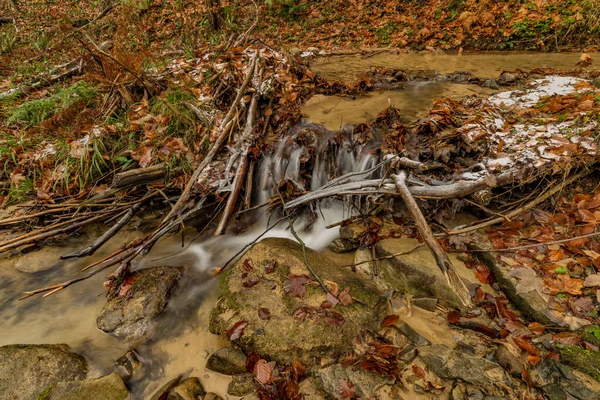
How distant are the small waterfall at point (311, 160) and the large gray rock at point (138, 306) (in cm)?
175

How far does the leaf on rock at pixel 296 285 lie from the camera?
10.2 ft

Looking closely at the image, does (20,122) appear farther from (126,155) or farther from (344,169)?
(344,169)

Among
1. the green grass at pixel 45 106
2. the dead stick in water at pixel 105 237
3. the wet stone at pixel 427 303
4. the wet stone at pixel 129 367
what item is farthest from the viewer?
the green grass at pixel 45 106

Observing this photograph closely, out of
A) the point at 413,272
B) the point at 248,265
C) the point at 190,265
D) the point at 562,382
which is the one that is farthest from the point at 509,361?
the point at 190,265

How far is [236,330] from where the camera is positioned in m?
2.94

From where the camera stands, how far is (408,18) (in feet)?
30.7

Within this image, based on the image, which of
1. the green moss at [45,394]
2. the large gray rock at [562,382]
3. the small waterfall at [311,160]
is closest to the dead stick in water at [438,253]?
the large gray rock at [562,382]

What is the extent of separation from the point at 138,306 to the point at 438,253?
3122mm

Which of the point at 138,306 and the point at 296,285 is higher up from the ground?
the point at 296,285

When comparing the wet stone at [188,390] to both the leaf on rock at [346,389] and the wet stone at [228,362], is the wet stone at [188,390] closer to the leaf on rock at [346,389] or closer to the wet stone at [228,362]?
the wet stone at [228,362]

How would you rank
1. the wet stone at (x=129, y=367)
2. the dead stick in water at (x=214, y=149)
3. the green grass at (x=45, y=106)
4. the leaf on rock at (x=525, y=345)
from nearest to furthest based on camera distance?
the leaf on rock at (x=525, y=345)
the wet stone at (x=129, y=367)
the dead stick in water at (x=214, y=149)
the green grass at (x=45, y=106)

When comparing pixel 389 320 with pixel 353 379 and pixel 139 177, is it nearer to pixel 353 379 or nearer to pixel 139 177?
pixel 353 379

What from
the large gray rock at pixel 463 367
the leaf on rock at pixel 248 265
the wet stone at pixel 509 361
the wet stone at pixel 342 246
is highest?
the leaf on rock at pixel 248 265

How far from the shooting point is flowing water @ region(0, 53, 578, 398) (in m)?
3.10
